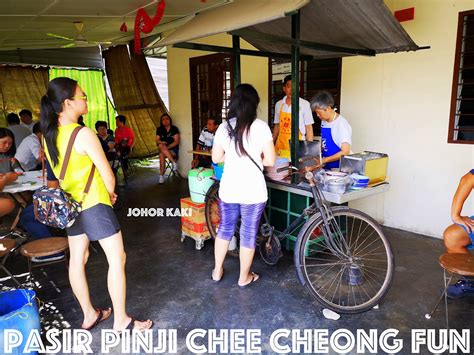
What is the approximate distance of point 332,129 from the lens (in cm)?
336

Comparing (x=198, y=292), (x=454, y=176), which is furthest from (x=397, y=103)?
(x=198, y=292)

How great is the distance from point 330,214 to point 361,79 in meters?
2.35

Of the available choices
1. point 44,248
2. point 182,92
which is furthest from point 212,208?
point 182,92

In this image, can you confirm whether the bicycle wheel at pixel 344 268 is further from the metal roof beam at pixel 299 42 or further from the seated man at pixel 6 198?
the seated man at pixel 6 198

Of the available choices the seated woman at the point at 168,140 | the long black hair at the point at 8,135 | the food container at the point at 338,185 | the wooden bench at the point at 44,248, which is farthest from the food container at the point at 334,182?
the seated woman at the point at 168,140

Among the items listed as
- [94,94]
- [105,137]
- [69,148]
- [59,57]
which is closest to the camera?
[69,148]

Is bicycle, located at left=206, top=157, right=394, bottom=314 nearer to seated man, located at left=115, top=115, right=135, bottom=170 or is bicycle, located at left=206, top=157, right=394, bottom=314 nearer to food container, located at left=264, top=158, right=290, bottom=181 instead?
food container, located at left=264, top=158, right=290, bottom=181

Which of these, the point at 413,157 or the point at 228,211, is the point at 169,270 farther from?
the point at 413,157

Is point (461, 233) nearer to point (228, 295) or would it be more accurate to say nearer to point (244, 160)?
point (244, 160)

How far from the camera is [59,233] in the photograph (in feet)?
13.8

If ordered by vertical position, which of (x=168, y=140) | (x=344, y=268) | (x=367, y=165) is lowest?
(x=344, y=268)

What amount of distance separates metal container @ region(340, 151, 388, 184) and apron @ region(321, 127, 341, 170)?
41 cm

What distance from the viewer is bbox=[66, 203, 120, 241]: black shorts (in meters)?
2.23

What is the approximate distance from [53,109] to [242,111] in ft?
4.01
